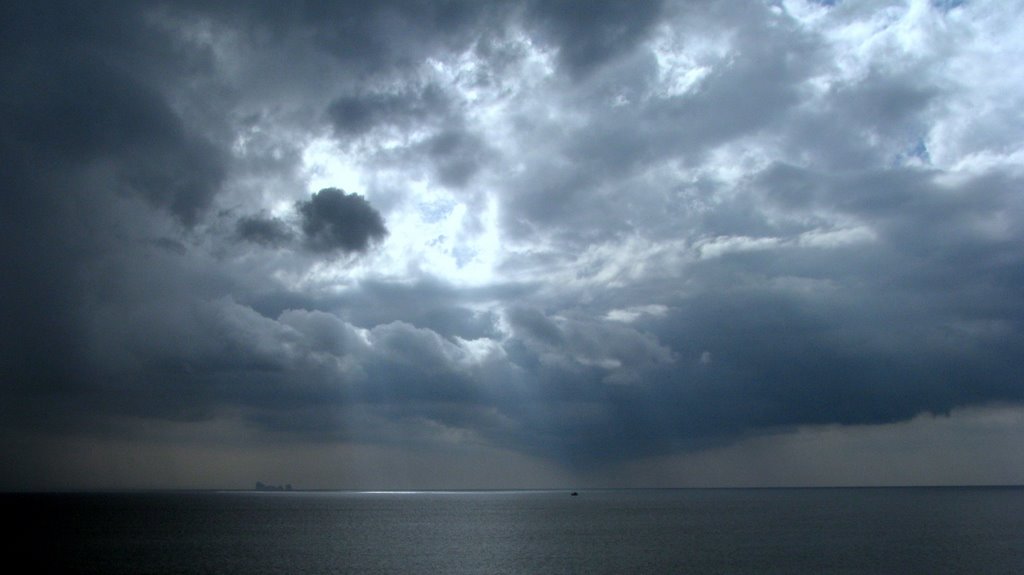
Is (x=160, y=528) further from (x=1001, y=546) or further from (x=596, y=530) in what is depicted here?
(x=1001, y=546)

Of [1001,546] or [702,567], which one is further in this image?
[1001,546]

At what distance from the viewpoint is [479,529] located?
164m

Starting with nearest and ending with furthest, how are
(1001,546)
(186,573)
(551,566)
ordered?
1. (186,573)
2. (551,566)
3. (1001,546)

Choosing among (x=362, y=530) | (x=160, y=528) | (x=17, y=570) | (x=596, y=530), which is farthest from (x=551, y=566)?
(x=160, y=528)

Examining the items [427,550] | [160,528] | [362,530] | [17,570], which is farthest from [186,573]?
[160,528]

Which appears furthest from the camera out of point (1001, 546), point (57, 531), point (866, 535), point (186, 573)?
point (57, 531)

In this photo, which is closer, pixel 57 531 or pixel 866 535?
pixel 866 535

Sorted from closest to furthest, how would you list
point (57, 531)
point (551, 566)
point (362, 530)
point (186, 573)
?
point (186, 573) < point (551, 566) < point (57, 531) < point (362, 530)

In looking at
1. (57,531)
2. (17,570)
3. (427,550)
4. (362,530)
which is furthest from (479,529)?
(17,570)

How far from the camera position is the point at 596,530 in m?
158

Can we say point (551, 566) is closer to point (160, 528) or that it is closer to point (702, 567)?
point (702, 567)

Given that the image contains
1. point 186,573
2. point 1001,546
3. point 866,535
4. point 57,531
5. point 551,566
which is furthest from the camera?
point 57,531

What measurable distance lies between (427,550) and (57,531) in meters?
84.1

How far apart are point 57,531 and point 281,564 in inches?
3242
